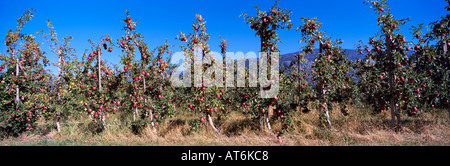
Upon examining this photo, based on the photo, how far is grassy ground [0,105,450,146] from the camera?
5883 millimetres

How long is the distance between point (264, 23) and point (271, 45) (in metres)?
0.67

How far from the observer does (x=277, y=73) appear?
668 centimetres

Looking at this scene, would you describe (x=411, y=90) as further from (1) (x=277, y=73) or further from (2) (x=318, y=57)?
(1) (x=277, y=73)

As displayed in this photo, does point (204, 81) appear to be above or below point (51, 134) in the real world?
above

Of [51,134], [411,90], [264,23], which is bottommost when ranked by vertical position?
[51,134]

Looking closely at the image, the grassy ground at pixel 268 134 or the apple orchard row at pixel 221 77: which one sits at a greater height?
the apple orchard row at pixel 221 77

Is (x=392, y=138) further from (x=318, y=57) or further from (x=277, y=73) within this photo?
(x=277, y=73)

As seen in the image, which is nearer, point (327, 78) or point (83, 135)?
point (327, 78)

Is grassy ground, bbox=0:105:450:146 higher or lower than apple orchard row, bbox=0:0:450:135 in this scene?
lower

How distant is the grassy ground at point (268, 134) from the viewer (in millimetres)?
5883

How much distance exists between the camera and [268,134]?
6844 mm
